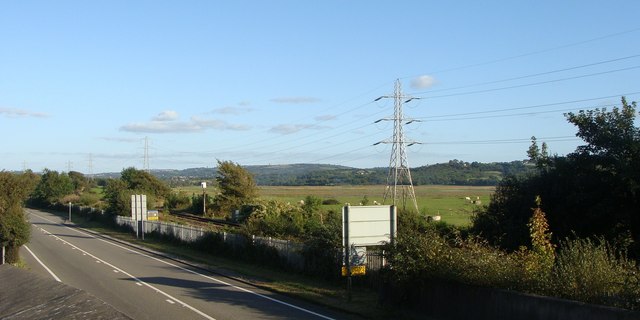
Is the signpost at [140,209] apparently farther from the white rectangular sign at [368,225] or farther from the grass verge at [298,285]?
the white rectangular sign at [368,225]

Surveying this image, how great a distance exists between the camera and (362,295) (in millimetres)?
21156

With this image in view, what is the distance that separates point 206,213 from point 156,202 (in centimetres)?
2347

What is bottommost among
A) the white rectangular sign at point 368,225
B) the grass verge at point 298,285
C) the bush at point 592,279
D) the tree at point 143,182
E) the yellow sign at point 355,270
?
the grass verge at point 298,285

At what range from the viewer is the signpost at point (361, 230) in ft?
63.1

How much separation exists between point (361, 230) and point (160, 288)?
8.76 meters

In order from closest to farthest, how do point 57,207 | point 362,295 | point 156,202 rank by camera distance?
point 362,295 → point 156,202 → point 57,207

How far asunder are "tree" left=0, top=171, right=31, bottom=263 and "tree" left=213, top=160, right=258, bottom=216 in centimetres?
4351

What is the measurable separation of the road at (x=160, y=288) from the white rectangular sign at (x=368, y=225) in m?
2.26

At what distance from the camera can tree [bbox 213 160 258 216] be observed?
267 feet

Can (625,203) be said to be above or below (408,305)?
above

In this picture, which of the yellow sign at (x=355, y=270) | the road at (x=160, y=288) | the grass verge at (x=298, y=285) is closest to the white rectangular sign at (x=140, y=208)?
the road at (x=160, y=288)

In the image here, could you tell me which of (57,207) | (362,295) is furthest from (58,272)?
(57,207)

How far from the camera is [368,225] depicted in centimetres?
1945

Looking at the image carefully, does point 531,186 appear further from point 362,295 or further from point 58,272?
point 58,272
